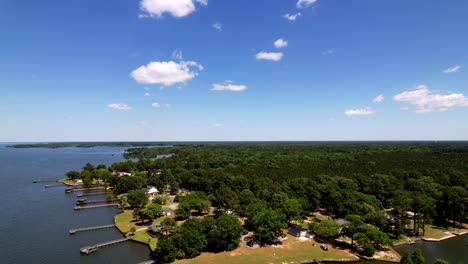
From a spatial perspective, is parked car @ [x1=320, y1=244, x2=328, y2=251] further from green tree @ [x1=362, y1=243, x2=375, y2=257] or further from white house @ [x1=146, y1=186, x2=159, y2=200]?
white house @ [x1=146, y1=186, x2=159, y2=200]

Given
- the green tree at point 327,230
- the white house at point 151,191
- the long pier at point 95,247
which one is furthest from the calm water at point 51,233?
the green tree at point 327,230

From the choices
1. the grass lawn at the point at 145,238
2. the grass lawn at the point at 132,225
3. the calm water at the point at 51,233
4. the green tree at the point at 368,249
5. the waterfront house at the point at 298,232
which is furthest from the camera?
the waterfront house at the point at 298,232

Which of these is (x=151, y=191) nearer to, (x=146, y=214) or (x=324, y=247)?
(x=146, y=214)

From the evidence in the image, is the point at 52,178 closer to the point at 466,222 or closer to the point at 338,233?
the point at 338,233

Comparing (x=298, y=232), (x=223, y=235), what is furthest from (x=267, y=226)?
(x=298, y=232)

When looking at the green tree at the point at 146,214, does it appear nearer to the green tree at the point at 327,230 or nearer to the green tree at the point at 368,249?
the green tree at the point at 327,230

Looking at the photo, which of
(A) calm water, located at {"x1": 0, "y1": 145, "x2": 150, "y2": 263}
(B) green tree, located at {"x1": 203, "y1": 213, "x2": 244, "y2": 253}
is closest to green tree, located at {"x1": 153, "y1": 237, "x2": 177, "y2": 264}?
(A) calm water, located at {"x1": 0, "y1": 145, "x2": 150, "y2": 263}
